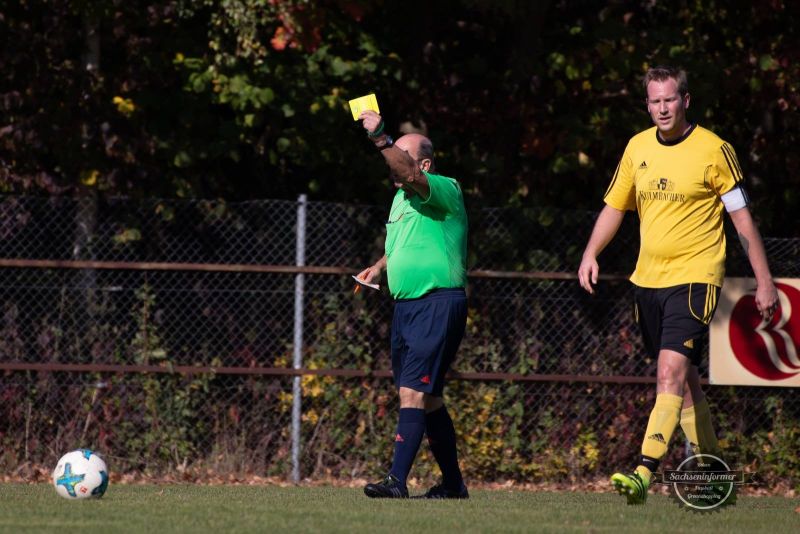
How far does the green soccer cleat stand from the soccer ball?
2.63 metres

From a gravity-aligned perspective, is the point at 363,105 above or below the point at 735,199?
above

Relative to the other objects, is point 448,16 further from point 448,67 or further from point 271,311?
point 271,311

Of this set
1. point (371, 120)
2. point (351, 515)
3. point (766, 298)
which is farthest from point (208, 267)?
point (766, 298)

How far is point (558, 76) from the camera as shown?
1212 cm

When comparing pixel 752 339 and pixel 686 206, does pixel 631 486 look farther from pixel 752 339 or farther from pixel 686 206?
pixel 752 339

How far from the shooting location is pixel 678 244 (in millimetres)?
6430

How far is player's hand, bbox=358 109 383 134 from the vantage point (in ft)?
20.9

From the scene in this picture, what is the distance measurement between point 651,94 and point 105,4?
219 inches

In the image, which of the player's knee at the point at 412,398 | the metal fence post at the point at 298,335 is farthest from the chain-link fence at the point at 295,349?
the player's knee at the point at 412,398

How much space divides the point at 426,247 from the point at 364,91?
5049 millimetres

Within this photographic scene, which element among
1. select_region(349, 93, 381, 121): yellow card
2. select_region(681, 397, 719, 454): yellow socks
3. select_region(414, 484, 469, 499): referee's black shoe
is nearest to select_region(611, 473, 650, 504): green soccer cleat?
select_region(681, 397, 719, 454): yellow socks

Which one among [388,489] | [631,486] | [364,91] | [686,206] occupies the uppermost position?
[364,91]

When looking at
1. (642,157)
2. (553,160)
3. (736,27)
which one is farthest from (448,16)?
(642,157)

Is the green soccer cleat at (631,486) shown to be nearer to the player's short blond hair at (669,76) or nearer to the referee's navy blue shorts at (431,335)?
the referee's navy blue shorts at (431,335)
